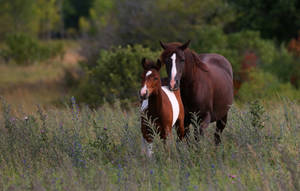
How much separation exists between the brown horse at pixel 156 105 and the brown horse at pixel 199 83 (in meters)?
0.22

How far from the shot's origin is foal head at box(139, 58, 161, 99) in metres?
5.11

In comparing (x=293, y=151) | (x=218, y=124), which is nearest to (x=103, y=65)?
(x=218, y=124)

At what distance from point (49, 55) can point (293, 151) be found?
25270 mm

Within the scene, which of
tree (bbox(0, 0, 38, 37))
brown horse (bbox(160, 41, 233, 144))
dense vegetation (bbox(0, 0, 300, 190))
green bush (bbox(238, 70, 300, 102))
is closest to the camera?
dense vegetation (bbox(0, 0, 300, 190))

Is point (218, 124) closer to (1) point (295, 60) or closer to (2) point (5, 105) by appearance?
(2) point (5, 105)

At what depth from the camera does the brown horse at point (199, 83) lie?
5.75m

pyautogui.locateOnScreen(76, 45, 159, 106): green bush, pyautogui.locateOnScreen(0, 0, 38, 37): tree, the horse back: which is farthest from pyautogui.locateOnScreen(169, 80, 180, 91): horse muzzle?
pyautogui.locateOnScreen(0, 0, 38, 37): tree

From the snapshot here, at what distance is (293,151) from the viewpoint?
5738mm

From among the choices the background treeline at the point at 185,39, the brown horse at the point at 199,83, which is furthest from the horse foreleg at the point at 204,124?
the background treeline at the point at 185,39

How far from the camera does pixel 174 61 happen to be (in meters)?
5.70

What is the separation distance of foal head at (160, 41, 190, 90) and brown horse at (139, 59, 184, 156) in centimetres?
22

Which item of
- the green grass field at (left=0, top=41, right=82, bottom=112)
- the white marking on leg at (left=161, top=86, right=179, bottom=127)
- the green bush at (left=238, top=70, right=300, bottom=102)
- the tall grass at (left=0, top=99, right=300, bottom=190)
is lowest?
the green grass field at (left=0, top=41, right=82, bottom=112)

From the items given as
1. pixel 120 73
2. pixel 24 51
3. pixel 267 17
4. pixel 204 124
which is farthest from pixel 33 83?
pixel 204 124

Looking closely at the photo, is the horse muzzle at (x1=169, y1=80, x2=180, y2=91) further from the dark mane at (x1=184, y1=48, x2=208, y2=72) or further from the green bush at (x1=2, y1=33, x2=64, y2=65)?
the green bush at (x1=2, y1=33, x2=64, y2=65)
